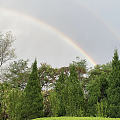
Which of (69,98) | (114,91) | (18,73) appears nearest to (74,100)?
(69,98)

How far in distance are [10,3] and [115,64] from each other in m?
11.0

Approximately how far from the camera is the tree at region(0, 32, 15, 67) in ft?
59.3

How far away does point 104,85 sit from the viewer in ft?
35.9

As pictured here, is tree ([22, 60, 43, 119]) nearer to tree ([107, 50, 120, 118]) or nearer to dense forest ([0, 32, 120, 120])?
dense forest ([0, 32, 120, 120])

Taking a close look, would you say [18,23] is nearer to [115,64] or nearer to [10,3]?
[10,3]

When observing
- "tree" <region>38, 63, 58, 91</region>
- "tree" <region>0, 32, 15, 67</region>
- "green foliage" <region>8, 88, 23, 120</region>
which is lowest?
"green foliage" <region>8, 88, 23, 120</region>

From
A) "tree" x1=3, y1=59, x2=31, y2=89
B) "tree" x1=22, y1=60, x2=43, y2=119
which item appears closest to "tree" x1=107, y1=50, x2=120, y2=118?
"tree" x1=22, y1=60, x2=43, y2=119

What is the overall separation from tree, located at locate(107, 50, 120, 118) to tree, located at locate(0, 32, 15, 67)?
39.4ft

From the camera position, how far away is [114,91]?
9969 mm

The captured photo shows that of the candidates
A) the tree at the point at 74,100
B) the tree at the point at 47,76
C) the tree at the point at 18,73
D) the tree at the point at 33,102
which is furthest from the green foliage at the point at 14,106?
the tree at the point at 47,76

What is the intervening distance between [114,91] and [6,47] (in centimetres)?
1302

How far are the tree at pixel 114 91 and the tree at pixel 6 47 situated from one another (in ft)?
39.4

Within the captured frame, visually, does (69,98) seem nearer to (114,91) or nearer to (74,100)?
(74,100)

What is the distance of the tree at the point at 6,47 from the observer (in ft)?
59.3
